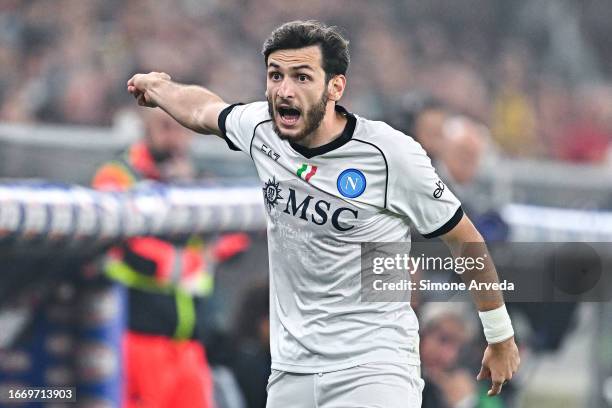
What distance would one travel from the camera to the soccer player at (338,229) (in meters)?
4.56

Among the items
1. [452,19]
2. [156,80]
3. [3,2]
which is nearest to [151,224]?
[156,80]

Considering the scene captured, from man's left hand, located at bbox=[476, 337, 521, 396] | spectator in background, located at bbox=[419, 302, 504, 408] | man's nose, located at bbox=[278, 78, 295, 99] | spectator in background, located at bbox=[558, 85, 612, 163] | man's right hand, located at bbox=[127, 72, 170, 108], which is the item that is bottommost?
spectator in background, located at bbox=[419, 302, 504, 408]

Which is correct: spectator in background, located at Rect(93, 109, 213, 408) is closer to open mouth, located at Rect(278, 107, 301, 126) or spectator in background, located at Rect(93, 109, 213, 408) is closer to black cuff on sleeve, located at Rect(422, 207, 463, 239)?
open mouth, located at Rect(278, 107, 301, 126)

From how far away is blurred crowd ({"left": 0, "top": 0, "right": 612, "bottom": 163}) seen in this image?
1208 centimetres

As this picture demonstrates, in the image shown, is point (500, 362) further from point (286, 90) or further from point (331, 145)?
point (286, 90)

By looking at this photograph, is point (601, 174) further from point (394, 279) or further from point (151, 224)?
point (394, 279)

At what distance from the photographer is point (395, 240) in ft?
15.4

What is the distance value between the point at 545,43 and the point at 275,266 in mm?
14181

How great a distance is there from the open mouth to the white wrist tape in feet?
2.99

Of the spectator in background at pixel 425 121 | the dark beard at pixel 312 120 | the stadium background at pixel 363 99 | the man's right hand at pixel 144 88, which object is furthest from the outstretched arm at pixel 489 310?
the spectator in background at pixel 425 121

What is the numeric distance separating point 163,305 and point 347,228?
3.10 meters

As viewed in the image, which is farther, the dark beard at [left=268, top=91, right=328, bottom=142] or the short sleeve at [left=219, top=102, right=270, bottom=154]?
the short sleeve at [left=219, top=102, right=270, bottom=154]

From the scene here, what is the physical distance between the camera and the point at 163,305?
754 cm

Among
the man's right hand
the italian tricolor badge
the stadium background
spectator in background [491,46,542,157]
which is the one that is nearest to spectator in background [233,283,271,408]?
the stadium background
